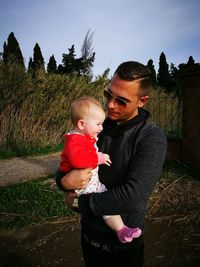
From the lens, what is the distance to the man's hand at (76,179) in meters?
1.80

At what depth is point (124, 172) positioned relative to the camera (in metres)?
1.79

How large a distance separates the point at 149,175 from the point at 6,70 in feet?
27.8

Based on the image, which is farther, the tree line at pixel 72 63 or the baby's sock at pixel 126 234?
the tree line at pixel 72 63

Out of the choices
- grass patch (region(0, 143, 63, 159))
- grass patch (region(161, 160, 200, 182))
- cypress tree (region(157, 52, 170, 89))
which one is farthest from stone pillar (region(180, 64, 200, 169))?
cypress tree (region(157, 52, 170, 89))

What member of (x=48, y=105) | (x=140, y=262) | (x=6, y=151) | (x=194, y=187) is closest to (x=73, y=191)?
(x=140, y=262)

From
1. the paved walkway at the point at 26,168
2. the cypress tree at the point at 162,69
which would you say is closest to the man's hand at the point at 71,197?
the paved walkway at the point at 26,168

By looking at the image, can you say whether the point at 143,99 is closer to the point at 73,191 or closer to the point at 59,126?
the point at 73,191

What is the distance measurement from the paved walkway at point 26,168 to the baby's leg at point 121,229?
5063mm

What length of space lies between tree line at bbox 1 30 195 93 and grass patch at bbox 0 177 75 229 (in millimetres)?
3341

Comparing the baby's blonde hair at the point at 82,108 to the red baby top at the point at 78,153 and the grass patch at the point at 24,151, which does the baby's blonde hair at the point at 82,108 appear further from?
the grass patch at the point at 24,151

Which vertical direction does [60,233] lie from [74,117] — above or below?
below

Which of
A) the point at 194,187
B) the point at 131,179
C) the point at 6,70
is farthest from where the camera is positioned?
the point at 6,70

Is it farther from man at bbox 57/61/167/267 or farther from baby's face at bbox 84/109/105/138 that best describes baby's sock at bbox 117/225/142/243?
baby's face at bbox 84/109/105/138

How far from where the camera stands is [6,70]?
9.29 m
